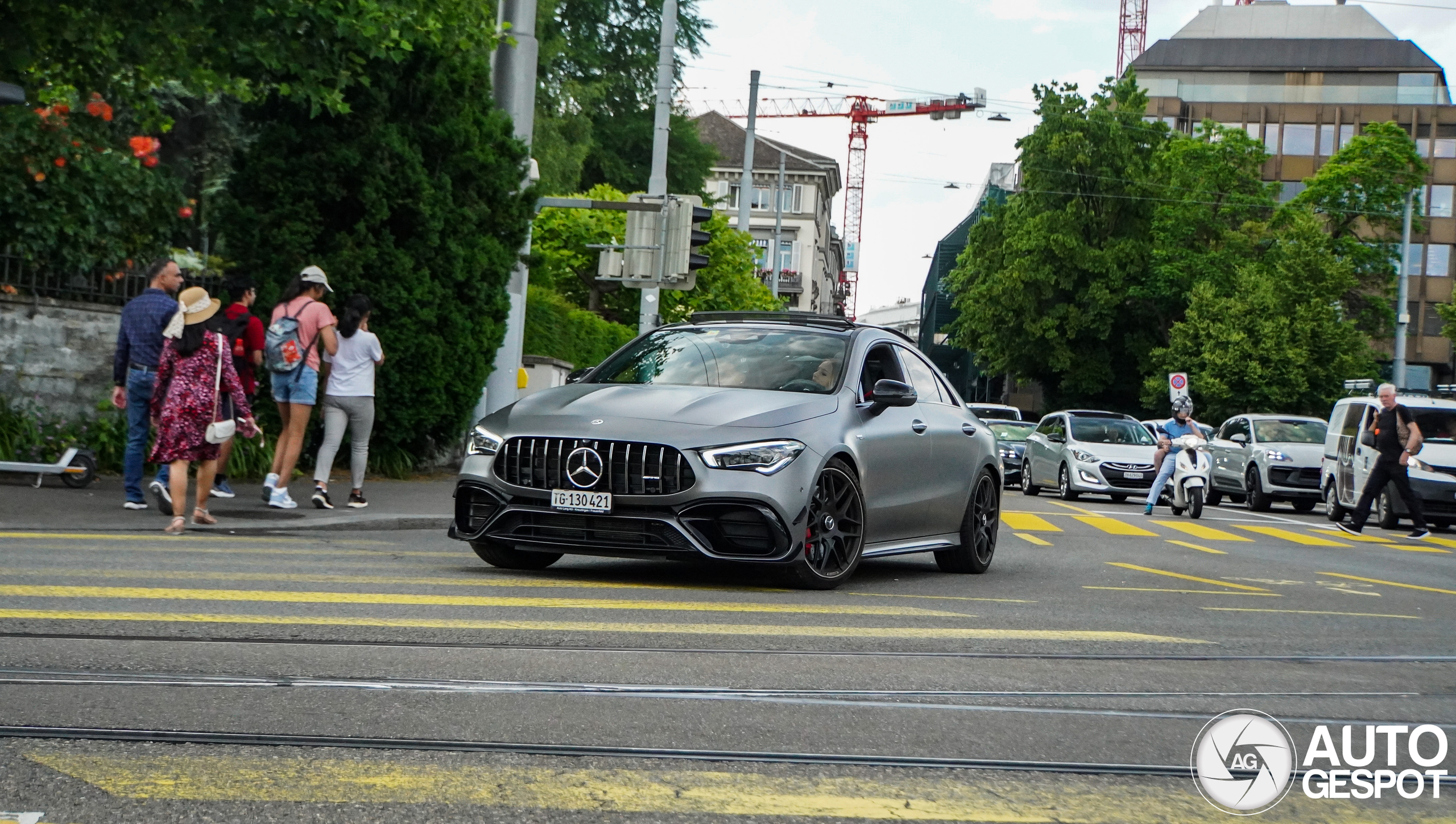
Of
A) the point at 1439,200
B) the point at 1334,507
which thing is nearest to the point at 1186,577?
the point at 1334,507

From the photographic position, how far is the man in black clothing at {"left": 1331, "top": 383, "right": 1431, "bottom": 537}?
21734 millimetres

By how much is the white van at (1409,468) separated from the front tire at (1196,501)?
2.39m

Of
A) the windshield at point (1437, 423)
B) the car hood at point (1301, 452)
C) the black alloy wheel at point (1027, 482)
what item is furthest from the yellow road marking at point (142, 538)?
the black alloy wheel at point (1027, 482)

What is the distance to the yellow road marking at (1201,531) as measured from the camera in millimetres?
19344

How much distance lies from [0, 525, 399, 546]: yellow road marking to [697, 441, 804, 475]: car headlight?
141 inches

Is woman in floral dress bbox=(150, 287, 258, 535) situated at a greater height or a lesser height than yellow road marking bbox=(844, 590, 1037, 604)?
greater

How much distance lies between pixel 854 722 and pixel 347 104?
471 inches

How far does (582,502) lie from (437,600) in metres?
1.13

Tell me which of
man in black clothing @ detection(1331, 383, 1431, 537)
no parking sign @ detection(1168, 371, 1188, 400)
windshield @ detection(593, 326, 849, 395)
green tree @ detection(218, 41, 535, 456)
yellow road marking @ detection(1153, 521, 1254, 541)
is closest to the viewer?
windshield @ detection(593, 326, 849, 395)

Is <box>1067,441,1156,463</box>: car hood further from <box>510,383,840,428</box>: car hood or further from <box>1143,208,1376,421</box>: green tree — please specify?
<box>1143,208,1376,421</box>: green tree

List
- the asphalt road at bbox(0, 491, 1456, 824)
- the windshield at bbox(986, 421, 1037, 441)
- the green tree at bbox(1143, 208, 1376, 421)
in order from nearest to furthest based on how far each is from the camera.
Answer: the asphalt road at bbox(0, 491, 1456, 824), the windshield at bbox(986, 421, 1037, 441), the green tree at bbox(1143, 208, 1376, 421)

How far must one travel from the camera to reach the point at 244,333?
1351 cm

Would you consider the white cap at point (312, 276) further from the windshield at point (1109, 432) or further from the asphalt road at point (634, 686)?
the windshield at point (1109, 432)

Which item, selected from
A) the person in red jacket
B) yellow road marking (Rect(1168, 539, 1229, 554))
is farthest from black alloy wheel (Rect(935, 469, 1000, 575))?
the person in red jacket
